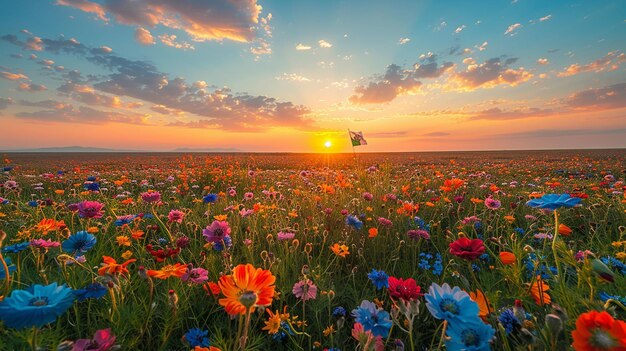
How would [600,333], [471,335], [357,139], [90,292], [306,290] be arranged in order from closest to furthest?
[600,333] → [471,335] → [90,292] → [306,290] → [357,139]

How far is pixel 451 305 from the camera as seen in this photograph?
0.99 metres

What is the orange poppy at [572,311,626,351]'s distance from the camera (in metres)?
0.73

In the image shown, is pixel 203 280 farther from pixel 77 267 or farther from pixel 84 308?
pixel 77 267

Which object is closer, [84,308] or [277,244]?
[84,308]

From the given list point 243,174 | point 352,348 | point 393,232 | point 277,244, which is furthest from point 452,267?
point 243,174

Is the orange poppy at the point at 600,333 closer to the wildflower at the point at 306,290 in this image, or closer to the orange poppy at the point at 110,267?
the wildflower at the point at 306,290

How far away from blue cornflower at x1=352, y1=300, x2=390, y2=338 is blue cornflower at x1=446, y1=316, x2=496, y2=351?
290 millimetres

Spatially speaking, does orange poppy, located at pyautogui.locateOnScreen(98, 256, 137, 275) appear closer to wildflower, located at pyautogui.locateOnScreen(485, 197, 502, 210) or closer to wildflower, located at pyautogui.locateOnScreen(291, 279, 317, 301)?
wildflower, located at pyautogui.locateOnScreen(291, 279, 317, 301)

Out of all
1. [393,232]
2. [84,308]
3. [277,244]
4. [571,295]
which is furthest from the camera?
[393,232]

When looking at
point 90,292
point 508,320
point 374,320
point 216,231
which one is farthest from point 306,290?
point 90,292

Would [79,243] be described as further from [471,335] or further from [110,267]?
→ [471,335]

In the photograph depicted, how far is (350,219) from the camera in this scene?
8.79ft

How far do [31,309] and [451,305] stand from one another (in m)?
1.24

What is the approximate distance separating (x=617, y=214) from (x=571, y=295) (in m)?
3.49
